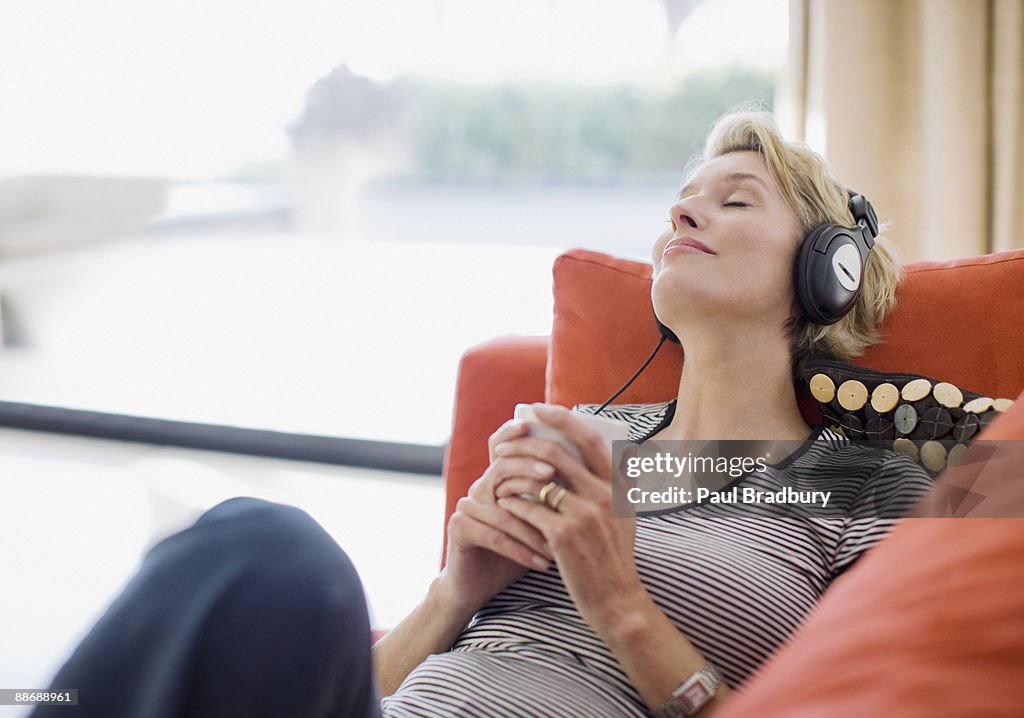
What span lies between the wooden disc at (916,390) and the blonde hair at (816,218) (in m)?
0.12

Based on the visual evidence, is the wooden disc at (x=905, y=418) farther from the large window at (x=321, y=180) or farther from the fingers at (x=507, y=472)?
the large window at (x=321, y=180)

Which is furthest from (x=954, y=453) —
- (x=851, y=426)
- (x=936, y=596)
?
(x=936, y=596)

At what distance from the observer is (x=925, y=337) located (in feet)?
4.04

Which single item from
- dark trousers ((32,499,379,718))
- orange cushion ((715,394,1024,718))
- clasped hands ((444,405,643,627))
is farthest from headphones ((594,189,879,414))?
dark trousers ((32,499,379,718))

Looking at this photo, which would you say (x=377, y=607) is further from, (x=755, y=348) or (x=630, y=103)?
(x=630, y=103)

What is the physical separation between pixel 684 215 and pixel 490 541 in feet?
1.73

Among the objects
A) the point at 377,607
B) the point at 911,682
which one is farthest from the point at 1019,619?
the point at 377,607

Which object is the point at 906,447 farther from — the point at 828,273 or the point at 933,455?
the point at 828,273

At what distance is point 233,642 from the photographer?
0.70 metres

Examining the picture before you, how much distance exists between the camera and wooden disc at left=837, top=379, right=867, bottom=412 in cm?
114

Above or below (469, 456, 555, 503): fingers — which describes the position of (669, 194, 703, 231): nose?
above

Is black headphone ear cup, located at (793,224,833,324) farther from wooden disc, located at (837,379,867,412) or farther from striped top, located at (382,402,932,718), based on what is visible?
striped top, located at (382,402,932,718)

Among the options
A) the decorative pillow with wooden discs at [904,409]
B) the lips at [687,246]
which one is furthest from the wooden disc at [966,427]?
the lips at [687,246]

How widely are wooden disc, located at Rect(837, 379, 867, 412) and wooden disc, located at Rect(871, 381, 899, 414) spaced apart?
0.01 m
